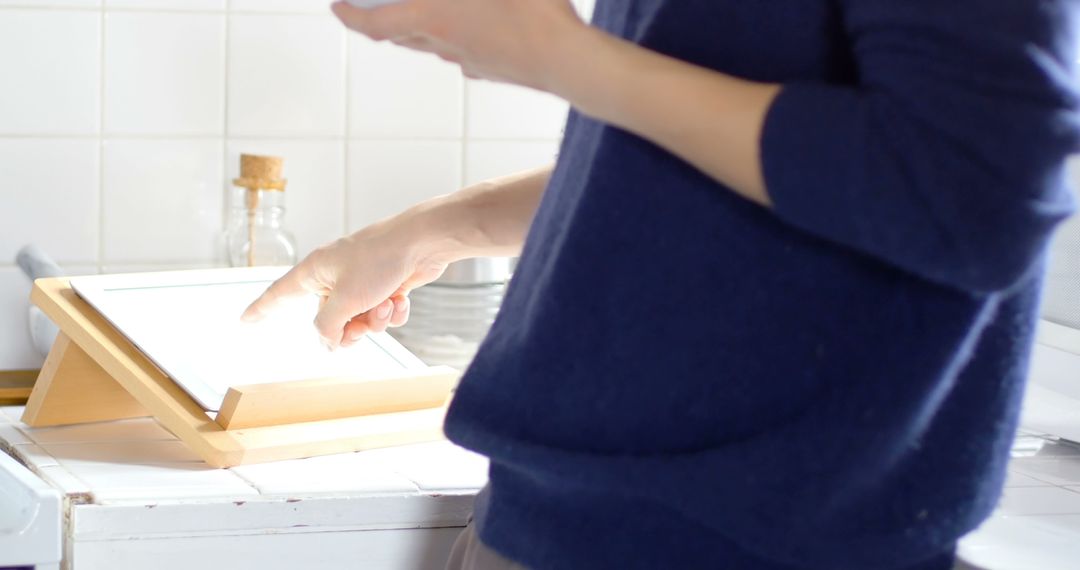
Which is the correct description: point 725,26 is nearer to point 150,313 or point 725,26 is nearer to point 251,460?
point 251,460

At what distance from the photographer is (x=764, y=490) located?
0.55 m

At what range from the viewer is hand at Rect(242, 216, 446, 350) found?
826 millimetres

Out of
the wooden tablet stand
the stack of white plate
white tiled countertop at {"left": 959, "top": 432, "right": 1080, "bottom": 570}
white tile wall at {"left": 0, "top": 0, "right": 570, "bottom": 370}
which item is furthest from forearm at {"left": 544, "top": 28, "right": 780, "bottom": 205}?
white tile wall at {"left": 0, "top": 0, "right": 570, "bottom": 370}

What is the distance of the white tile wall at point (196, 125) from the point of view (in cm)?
133

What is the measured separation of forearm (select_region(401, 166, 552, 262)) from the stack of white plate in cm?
52

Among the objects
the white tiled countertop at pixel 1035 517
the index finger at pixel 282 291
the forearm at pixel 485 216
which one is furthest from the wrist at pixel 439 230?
the white tiled countertop at pixel 1035 517

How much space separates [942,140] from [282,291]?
22.7 inches

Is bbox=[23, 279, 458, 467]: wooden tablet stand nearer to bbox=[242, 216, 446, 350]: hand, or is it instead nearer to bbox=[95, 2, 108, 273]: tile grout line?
bbox=[242, 216, 446, 350]: hand

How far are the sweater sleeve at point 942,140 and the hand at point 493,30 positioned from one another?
10 centimetres

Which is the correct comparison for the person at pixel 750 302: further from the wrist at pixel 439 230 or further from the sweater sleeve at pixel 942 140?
the wrist at pixel 439 230

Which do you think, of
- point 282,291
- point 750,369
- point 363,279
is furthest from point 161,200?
point 750,369

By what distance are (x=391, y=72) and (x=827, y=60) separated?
3.06 ft

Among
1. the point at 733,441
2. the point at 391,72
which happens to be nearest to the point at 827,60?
the point at 733,441

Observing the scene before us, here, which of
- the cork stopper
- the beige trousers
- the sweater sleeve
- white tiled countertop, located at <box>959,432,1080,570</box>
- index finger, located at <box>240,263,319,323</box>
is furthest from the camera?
the cork stopper
